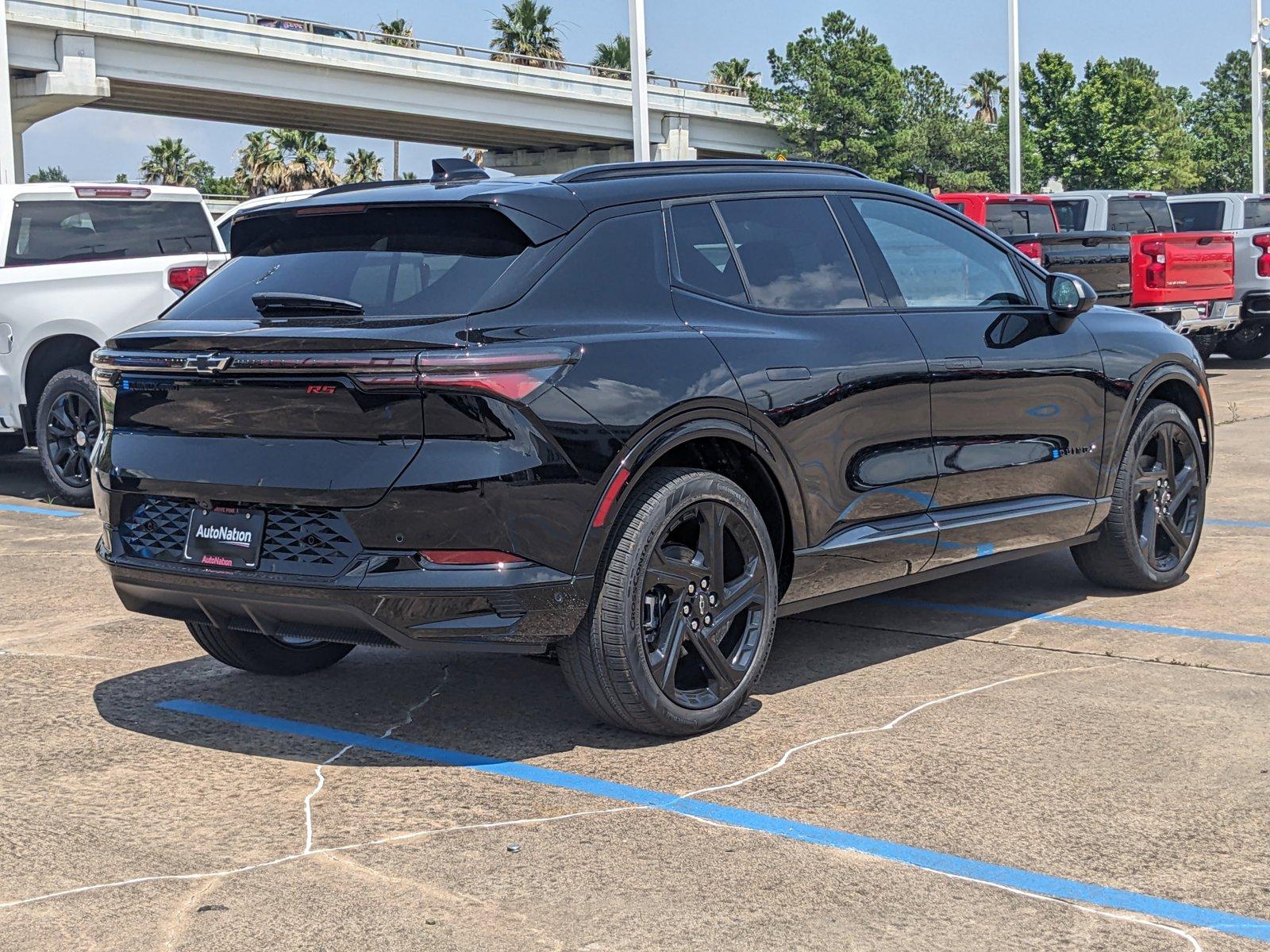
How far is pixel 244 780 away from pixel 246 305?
1.43 meters

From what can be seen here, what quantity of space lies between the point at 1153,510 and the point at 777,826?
3.45 meters

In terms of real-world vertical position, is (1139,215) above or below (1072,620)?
above

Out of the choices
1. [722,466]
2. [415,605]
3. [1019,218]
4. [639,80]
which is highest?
[639,80]

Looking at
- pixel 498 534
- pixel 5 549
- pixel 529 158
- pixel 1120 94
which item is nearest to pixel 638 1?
pixel 5 549

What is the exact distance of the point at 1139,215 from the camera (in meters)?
20.5

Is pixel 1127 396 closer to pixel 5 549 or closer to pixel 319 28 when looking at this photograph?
pixel 5 549

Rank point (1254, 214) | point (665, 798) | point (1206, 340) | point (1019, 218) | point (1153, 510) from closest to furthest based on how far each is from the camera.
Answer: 1. point (665, 798)
2. point (1153, 510)
3. point (1206, 340)
4. point (1019, 218)
5. point (1254, 214)

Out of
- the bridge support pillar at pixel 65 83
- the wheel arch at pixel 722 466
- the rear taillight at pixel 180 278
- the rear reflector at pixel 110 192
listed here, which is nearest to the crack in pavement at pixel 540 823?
the wheel arch at pixel 722 466

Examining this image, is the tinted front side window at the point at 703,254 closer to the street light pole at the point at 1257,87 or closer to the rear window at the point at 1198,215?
the rear window at the point at 1198,215

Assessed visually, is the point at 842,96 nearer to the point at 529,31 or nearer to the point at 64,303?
the point at 529,31

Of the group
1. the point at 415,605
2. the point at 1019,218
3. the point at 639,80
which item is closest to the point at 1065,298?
the point at 415,605

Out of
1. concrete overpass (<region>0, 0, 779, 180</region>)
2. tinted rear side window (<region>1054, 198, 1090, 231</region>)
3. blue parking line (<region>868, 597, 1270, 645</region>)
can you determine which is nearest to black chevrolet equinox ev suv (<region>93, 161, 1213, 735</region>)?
blue parking line (<region>868, 597, 1270, 645</region>)

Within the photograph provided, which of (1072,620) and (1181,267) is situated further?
(1181,267)

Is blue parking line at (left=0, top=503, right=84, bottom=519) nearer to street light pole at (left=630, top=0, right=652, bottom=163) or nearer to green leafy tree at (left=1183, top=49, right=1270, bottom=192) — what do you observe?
street light pole at (left=630, top=0, right=652, bottom=163)
